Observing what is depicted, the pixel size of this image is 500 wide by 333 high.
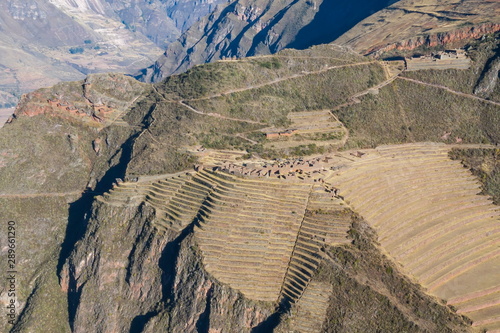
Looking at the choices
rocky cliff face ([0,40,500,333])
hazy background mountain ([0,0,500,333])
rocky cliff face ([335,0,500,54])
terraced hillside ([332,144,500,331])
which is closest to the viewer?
rocky cliff face ([0,40,500,333])

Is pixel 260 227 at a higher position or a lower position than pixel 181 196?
lower

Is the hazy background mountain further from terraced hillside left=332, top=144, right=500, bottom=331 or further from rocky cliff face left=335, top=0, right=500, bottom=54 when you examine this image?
rocky cliff face left=335, top=0, right=500, bottom=54

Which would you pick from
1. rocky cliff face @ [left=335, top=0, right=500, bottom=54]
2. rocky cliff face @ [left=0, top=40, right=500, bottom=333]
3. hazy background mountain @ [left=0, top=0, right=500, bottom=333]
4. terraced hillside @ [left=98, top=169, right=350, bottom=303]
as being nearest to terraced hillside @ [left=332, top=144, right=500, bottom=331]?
hazy background mountain @ [left=0, top=0, right=500, bottom=333]

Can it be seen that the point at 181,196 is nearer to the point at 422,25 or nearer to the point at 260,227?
the point at 260,227

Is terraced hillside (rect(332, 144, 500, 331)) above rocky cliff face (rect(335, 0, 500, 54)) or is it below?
below

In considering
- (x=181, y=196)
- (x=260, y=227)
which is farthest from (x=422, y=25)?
(x=260, y=227)

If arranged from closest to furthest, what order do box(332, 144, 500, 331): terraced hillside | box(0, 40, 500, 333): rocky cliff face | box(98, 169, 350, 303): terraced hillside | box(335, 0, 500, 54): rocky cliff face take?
1. box(0, 40, 500, 333): rocky cliff face
2. box(332, 144, 500, 331): terraced hillside
3. box(98, 169, 350, 303): terraced hillside
4. box(335, 0, 500, 54): rocky cliff face

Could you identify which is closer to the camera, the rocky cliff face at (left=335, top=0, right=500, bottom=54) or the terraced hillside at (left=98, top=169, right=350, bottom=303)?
the terraced hillside at (left=98, top=169, right=350, bottom=303)

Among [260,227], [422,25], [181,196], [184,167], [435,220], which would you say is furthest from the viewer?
[422,25]
